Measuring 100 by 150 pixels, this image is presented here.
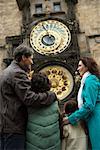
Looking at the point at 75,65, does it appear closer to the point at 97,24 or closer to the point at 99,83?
the point at 97,24

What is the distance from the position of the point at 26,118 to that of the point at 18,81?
0.78ft

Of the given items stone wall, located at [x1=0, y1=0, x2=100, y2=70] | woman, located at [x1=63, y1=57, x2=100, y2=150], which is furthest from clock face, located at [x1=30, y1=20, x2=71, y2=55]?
woman, located at [x1=63, y1=57, x2=100, y2=150]

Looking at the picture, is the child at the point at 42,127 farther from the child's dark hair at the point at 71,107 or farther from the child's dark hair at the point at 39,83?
the child's dark hair at the point at 71,107

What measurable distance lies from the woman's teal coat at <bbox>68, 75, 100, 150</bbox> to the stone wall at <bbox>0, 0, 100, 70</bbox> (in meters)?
4.98

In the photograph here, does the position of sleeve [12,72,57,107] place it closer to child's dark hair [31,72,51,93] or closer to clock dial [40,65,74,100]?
child's dark hair [31,72,51,93]

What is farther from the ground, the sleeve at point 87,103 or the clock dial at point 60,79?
the sleeve at point 87,103

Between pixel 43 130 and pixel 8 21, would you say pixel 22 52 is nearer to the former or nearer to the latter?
pixel 43 130

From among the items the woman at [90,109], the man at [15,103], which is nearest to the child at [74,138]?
the woman at [90,109]

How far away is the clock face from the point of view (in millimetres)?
6363

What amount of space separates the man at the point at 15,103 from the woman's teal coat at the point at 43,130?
42 millimetres

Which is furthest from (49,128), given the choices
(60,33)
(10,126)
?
(60,33)

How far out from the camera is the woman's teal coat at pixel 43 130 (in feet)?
6.08

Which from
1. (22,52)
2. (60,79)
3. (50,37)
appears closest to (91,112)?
(22,52)

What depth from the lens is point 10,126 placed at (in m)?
1.83
